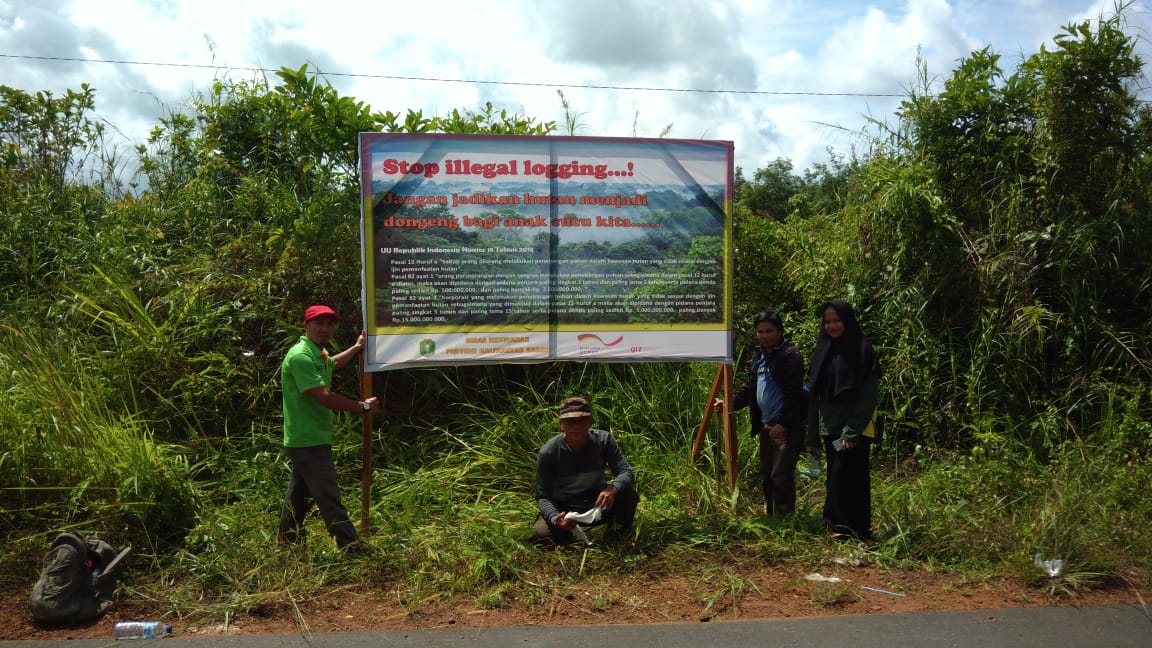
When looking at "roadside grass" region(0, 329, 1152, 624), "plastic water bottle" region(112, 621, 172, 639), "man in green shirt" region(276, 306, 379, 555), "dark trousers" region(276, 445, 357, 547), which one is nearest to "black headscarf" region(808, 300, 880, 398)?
"roadside grass" region(0, 329, 1152, 624)

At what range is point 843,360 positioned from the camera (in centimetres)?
473

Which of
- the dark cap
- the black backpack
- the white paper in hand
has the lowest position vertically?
the black backpack

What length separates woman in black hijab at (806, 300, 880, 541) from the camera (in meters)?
4.73

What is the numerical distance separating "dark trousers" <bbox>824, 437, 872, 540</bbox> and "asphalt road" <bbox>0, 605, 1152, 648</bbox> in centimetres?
98

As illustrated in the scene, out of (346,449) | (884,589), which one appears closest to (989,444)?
(884,589)

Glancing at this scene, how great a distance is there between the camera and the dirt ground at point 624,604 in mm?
3852

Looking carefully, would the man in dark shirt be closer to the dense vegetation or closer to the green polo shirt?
the dense vegetation

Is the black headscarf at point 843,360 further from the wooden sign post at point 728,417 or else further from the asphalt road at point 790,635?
the asphalt road at point 790,635

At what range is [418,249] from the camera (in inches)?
202

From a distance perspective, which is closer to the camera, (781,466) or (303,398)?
(303,398)

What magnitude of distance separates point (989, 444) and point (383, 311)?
4.62 meters

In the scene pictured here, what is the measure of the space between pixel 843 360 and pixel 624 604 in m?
1.96

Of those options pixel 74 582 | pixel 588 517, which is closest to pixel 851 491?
pixel 588 517

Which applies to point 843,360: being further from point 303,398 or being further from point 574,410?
point 303,398
